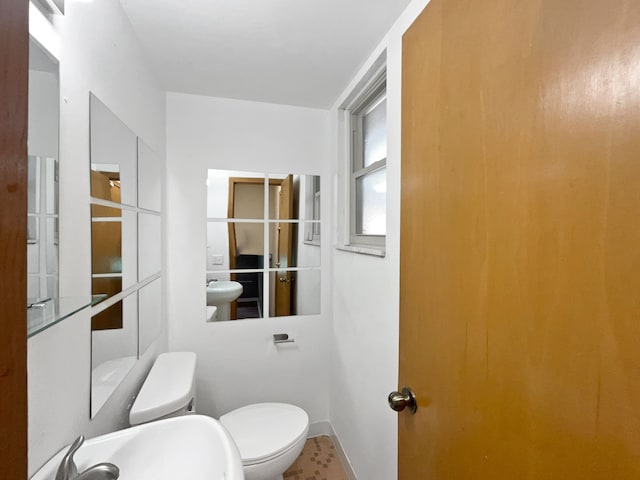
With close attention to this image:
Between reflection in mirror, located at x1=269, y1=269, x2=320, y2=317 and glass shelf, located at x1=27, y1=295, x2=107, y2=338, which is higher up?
glass shelf, located at x1=27, y1=295, x2=107, y2=338

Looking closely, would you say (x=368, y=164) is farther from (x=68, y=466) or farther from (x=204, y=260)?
(x=68, y=466)

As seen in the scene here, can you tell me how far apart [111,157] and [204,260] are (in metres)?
0.93

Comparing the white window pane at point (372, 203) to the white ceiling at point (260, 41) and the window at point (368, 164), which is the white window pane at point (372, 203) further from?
the white ceiling at point (260, 41)

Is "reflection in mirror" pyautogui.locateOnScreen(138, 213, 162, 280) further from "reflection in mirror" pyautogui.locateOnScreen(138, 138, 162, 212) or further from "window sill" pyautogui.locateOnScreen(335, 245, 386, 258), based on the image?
"window sill" pyautogui.locateOnScreen(335, 245, 386, 258)

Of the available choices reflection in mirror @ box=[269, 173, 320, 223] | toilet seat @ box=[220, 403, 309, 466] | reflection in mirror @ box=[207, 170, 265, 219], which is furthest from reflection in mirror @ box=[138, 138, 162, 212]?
toilet seat @ box=[220, 403, 309, 466]

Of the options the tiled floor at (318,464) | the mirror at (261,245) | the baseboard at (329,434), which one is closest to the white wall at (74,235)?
the mirror at (261,245)

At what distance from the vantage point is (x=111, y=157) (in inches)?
40.9

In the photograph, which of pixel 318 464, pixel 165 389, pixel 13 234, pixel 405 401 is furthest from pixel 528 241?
pixel 318 464

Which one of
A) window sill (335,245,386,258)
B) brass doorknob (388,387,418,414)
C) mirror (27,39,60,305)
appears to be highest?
mirror (27,39,60,305)

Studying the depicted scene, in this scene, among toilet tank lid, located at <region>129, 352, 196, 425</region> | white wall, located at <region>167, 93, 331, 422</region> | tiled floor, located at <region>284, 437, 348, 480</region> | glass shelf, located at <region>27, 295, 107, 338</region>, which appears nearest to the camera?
glass shelf, located at <region>27, 295, 107, 338</region>

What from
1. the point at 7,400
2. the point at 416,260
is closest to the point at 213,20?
the point at 416,260

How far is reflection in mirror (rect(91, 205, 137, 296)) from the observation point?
3.09 feet

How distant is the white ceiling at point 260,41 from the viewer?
1144 millimetres

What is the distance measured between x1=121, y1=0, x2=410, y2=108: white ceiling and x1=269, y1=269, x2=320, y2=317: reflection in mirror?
117cm
